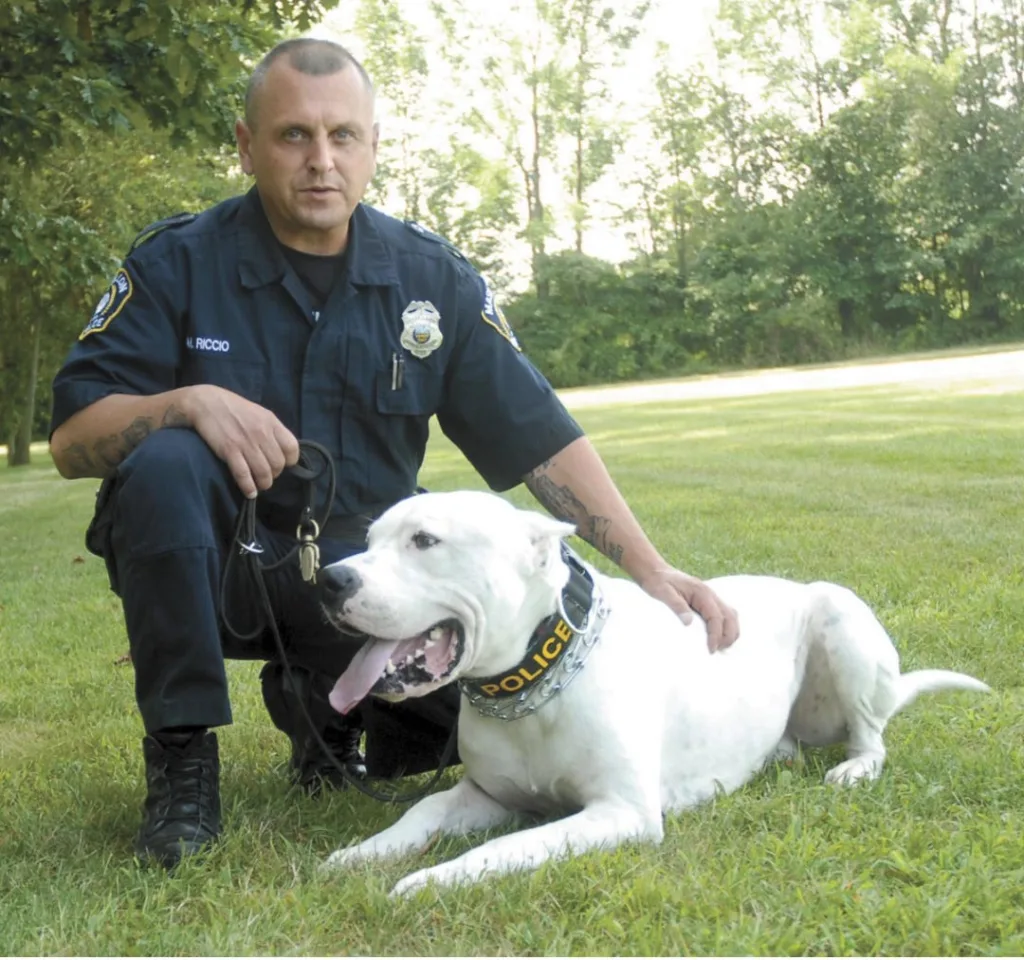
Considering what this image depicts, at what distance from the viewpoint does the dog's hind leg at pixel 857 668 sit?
131 inches

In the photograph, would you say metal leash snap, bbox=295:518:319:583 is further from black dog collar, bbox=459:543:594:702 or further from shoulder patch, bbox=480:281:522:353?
shoulder patch, bbox=480:281:522:353

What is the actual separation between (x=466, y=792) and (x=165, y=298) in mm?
1402

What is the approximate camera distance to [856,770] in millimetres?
3156

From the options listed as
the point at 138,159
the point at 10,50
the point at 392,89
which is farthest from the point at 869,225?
the point at 10,50

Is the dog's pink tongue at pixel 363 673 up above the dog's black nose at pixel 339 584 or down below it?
below

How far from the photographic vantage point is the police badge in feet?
11.0

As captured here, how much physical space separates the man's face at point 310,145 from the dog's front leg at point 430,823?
1457 millimetres

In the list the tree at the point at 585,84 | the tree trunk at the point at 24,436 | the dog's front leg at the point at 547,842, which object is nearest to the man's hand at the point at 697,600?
the dog's front leg at the point at 547,842

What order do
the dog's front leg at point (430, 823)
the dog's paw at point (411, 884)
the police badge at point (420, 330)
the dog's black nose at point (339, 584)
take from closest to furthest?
the dog's paw at point (411, 884)
the dog's black nose at point (339, 584)
the dog's front leg at point (430, 823)
the police badge at point (420, 330)

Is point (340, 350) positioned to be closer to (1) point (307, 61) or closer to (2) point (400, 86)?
(1) point (307, 61)

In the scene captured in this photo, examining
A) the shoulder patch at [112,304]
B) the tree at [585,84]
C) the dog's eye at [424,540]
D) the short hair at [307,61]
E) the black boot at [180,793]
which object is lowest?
the black boot at [180,793]

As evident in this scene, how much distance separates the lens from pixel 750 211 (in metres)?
38.1

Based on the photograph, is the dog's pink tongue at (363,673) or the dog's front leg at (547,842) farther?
the dog's pink tongue at (363,673)

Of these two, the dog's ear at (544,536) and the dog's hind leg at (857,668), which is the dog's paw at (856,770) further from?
the dog's ear at (544,536)
